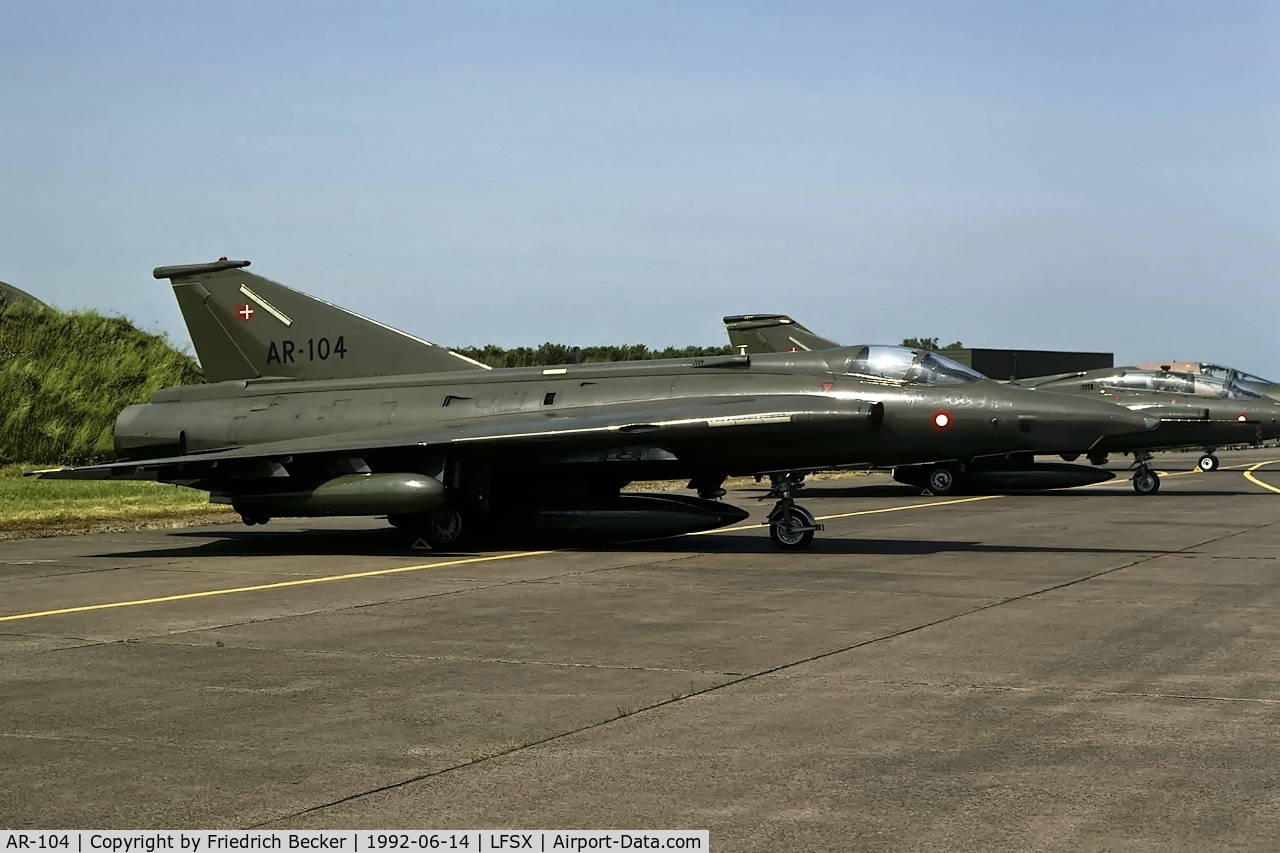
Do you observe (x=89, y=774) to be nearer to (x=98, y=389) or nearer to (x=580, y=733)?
(x=580, y=733)

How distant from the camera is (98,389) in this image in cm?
3450

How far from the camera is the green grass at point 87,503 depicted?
20.3 meters

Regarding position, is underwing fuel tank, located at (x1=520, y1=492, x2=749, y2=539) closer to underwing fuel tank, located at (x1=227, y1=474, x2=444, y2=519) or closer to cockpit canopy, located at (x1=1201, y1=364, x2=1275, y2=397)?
underwing fuel tank, located at (x1=227, y1=474, x2=444, y2=519)

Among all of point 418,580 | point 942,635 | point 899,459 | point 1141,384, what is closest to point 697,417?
point 899,459

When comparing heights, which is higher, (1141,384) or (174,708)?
(1141,384)

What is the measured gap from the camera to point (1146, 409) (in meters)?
28.2

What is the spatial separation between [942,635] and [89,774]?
5.72 m

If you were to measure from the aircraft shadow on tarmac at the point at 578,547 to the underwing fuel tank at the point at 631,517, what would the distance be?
247 millimetres

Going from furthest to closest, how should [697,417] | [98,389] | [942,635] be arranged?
[98,389] → [697,417] → [942,635]

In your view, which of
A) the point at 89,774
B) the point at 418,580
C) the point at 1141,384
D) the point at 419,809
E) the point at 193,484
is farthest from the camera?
the point at 1141,384

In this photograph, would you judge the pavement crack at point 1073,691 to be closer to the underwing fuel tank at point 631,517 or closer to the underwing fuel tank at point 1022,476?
the underwing fuel tank at point 631,517

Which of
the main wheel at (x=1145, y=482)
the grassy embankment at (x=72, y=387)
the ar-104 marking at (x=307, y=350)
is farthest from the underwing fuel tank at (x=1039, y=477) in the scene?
the grassy embankment at (x=72, y=387)

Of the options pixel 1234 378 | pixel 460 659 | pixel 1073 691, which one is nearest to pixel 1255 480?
pixel 1234 378
